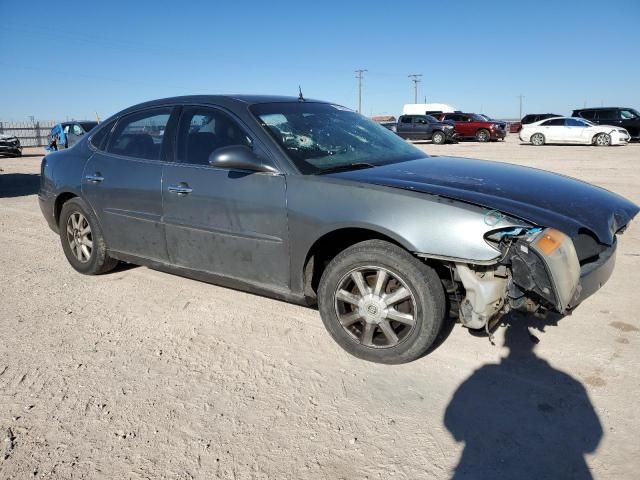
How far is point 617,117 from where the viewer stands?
2497cm

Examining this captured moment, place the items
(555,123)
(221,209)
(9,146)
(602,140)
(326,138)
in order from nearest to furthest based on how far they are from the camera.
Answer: (221,209) < (326,138) < (9,146) < (602,140) < (555,123)

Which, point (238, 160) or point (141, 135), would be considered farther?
point (141, 135)

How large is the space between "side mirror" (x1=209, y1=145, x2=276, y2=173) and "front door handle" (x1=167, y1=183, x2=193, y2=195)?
533 millimetres

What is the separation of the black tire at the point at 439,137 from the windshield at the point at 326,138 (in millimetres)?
24383

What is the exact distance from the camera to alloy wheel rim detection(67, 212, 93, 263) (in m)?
4.75

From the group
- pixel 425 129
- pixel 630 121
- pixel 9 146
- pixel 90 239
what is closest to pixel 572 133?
pixel 630 121

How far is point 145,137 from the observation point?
4.25 metres

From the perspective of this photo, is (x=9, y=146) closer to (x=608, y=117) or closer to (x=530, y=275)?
(x=530, y=275)

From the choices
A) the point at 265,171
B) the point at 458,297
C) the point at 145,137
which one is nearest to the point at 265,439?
the point at 458,297

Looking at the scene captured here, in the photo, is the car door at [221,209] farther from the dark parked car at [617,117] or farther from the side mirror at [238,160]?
the dark parked car at [617,117]

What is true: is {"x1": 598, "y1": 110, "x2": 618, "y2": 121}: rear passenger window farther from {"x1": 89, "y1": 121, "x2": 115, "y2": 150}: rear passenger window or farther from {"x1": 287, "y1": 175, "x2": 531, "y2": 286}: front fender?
{"x1": 287, "y1": 175, "x2": 531, "y2": 286}: front fender

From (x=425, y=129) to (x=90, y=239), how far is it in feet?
83.6

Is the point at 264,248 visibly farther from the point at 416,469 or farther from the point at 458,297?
the point at 416,469

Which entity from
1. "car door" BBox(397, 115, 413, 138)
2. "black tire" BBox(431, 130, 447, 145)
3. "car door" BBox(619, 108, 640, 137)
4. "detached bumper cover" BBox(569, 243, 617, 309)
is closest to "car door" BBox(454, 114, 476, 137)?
"black tire" BBox(431, 130, 447, 145)
